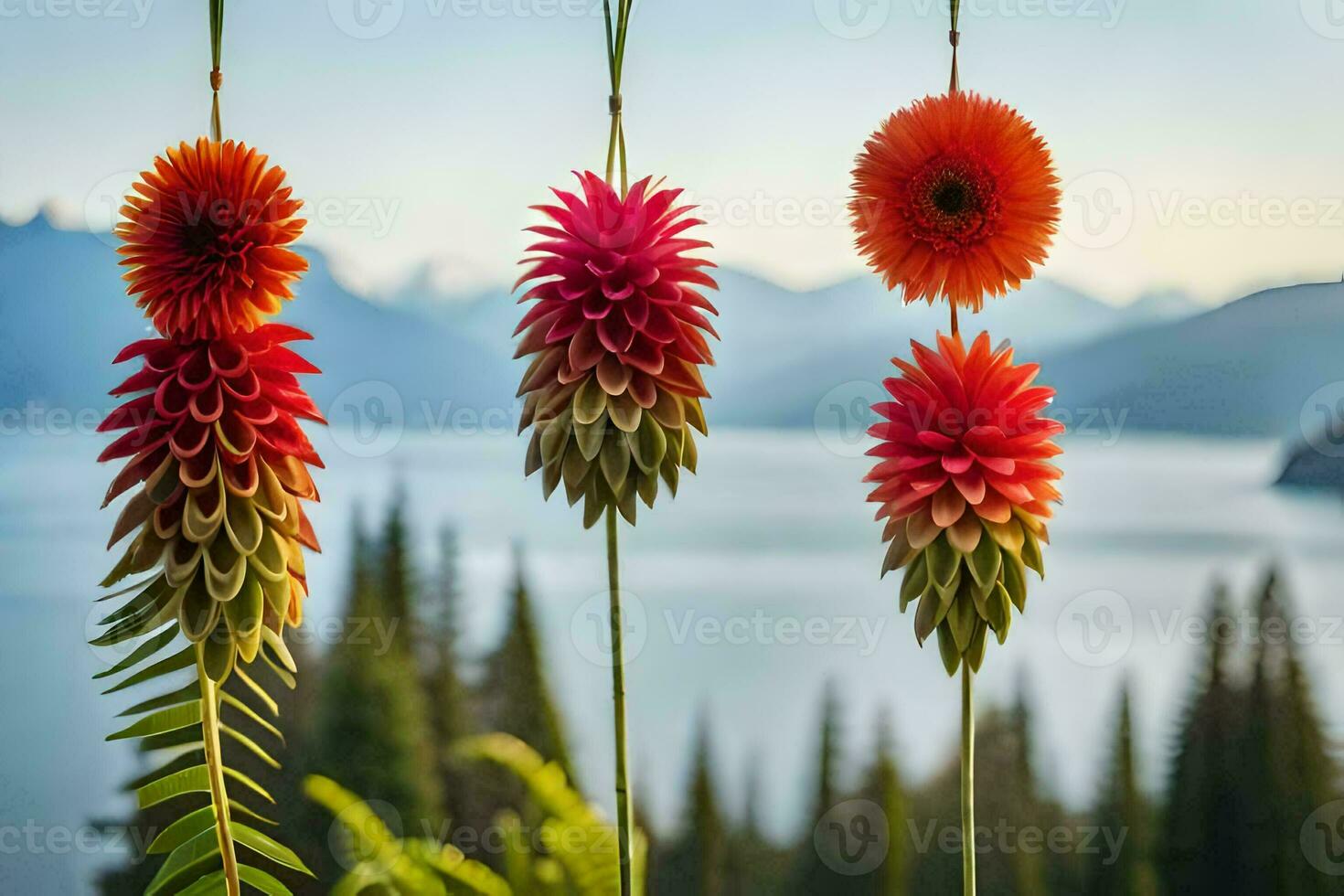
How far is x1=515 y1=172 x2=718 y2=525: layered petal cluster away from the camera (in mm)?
1098

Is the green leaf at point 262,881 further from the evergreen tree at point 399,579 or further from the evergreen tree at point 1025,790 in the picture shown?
the evergreen tree at point 1025,790

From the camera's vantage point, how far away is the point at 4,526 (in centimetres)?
172

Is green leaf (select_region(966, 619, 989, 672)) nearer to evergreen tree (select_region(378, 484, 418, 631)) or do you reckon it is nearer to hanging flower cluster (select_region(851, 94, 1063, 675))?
hanging flower cluster (select_region(851, 94, 1063, 675))

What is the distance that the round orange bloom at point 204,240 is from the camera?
1118 mm

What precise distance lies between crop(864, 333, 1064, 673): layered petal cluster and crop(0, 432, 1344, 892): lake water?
52cm

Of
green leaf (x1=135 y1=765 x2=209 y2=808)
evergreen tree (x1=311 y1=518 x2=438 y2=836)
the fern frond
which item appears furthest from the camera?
evergreen tree (x1=311 y1=518 x2=438 y2=836)

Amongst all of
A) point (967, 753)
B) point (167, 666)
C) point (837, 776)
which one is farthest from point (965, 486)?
point (167, 666)

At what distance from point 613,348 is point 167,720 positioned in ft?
2.31

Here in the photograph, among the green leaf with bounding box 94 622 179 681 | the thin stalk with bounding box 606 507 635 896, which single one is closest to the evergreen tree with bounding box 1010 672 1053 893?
the thin stalk with bounding box 606 507 635 896

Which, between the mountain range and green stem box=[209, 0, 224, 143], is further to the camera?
the mountain range

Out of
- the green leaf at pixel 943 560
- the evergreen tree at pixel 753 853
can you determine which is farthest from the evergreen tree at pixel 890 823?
the green leaf at pixel 943 560

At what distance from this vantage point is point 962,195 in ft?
3.66

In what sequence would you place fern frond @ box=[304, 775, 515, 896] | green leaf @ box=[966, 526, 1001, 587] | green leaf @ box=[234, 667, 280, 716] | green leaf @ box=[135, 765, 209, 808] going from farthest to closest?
1. fern frond @ box=[304, 775, 515, 896]
2. green leaf @ box=[135, 765, 209, 808]
3. green leaf @ box=[234, 667, 280, 716]
4. green leaf @ box=[966, 526, 1001, 587]

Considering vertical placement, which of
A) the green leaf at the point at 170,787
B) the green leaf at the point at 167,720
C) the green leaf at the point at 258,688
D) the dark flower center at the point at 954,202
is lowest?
the green leaf at the point at 170,787
